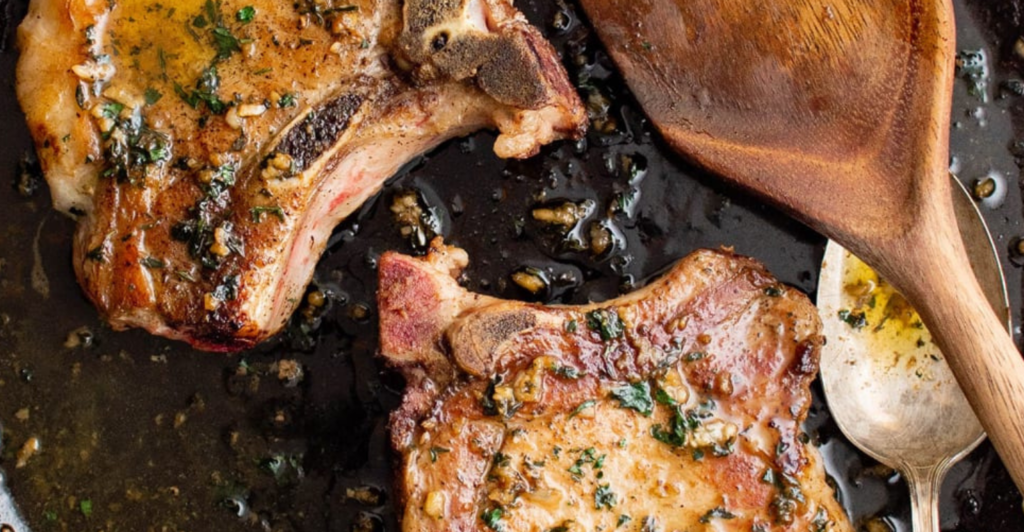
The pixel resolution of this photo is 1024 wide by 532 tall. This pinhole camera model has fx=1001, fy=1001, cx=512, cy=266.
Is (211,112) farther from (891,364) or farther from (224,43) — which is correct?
(891,364)

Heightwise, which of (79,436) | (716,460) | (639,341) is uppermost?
(639,341)

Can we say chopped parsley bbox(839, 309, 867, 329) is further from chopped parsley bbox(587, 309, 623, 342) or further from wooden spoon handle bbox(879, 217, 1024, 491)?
chopped parsley bbox(587, 309, 623, 342)

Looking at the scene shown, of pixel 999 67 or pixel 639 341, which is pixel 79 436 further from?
pixel 999 67

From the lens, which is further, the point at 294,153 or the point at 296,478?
the point at 296,478

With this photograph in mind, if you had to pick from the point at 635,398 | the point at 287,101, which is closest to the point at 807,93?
the point at 635,398

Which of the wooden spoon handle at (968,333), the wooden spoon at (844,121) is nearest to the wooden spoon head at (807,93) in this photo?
the wooden spoon at (844,121)

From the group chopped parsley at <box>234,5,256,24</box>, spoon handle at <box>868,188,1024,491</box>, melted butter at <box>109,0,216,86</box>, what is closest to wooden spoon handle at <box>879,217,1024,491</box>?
spoon handle at <box>868,188,1024,491</box>

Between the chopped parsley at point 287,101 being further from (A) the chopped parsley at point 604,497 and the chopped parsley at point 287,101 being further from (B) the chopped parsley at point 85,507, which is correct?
(B) the chopped parsley at point 85,507

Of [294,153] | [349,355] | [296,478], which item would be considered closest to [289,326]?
[349,355]
